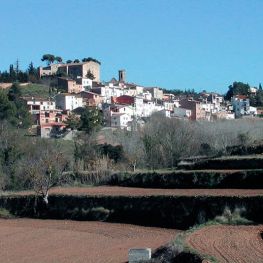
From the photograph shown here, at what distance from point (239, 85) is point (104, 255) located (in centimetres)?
12120

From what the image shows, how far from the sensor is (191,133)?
57094 millimetres

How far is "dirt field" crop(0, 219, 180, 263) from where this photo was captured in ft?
69.5

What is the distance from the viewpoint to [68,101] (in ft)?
354

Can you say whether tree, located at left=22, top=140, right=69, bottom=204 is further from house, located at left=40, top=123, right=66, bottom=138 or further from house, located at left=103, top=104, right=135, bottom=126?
house, located at left=103, top=104, right=135, bottom=126

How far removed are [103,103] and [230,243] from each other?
3866 inches

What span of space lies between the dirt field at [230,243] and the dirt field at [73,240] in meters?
2.88

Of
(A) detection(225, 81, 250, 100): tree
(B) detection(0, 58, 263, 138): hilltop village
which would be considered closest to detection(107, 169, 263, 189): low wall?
(B) detection(0, 58, 263, 138): hilltop village

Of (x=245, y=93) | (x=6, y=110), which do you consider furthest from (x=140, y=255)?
(x=245, y=93)

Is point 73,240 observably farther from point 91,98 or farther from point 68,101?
point 91,98

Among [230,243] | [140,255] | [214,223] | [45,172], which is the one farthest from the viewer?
[45,172]

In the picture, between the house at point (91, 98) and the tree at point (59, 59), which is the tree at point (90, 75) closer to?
the tree at point (59, 59)

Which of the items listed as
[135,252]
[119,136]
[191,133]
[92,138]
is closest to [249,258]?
[135,252]

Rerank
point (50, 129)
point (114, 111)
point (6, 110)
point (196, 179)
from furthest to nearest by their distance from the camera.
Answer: point (114, 111) < point (50, 129) < point (6, 110) < point (196, 179)

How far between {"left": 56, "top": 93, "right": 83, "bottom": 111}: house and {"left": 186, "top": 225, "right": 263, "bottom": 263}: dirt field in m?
87.5
